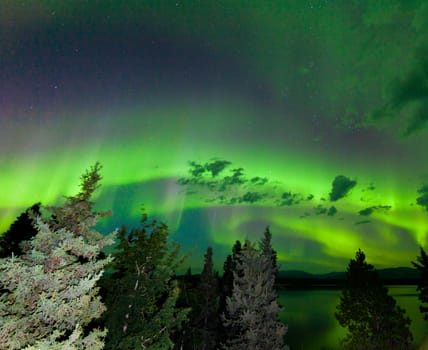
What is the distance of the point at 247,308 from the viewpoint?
23.1m

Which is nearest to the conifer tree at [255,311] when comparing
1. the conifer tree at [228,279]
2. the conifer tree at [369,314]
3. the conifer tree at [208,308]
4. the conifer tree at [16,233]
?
the conifer tree at [369,314]

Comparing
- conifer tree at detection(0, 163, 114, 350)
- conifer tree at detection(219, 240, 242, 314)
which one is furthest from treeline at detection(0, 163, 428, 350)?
conifer tree at detection(219, 240, 242, 314)

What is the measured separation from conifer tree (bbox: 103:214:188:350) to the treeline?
0.19ft

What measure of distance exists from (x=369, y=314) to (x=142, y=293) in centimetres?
3024

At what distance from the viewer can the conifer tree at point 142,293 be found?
16.2 m

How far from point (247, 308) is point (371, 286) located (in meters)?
21.2

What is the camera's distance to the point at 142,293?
1747 cm

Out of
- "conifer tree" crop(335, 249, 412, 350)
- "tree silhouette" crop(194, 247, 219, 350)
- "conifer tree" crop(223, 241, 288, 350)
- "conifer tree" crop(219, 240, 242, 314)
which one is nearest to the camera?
"conifer tree" crop(223, 241, 288, 350)

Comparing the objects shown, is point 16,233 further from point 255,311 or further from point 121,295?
point 255,311

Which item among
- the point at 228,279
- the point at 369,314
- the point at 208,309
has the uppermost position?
the point at 228,279

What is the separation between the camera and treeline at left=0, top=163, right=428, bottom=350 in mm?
8555

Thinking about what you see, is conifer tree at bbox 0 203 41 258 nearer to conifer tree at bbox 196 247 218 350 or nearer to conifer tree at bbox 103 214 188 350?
conifer tree at bbox 103 214 188 350

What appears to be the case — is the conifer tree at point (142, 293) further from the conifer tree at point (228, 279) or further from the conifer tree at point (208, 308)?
the conifer tree at point (228, 279)

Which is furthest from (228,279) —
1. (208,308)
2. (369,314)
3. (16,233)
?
(16,233)
